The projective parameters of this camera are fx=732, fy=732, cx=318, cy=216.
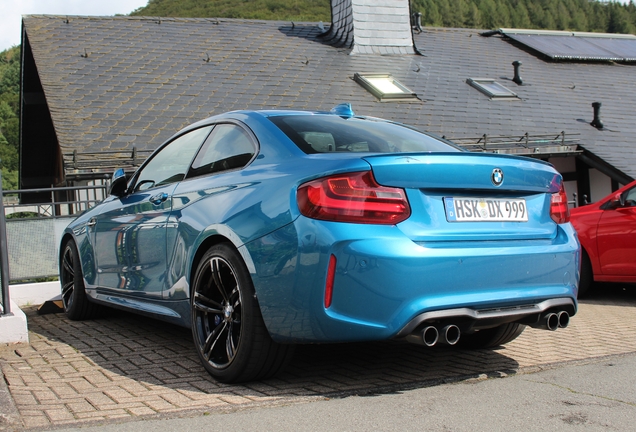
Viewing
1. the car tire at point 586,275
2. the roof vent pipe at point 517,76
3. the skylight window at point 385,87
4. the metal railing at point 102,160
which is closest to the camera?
the car tire at point 586,275

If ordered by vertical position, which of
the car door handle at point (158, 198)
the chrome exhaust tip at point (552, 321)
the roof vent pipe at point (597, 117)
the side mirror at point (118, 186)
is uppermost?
the roof vent pipe at point (597, 117)

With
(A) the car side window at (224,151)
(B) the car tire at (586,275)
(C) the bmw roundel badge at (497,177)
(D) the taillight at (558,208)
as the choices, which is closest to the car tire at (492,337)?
(D) the taillight at (558,208)

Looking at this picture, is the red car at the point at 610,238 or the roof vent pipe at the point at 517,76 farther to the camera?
the roof vent pipe at the point at 517,76

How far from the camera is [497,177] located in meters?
3.76

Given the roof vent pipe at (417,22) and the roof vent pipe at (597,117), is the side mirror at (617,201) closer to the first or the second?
the roof vent pipe at (597,117)

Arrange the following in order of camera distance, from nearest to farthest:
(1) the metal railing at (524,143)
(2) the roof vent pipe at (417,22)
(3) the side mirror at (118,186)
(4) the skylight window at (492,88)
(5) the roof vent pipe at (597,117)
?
1. (3) the side mirror at (118,186)
2. (1) the metal railing at (524,143)
3. (5) the roof vent pipe at (597,117)
4. (4) the skylight window at (492,88)
5. (2) the roof vent pipe at (417,22)

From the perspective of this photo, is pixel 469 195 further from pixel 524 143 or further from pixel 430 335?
pixel 524 143

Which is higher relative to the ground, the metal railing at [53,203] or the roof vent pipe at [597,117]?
the roof vent pipe at [597,117]

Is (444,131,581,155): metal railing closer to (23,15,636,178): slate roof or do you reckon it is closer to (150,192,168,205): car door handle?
(23,15,636,178): slate roof

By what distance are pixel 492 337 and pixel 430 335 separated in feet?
4.94

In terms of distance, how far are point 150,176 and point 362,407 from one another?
2.60 metres

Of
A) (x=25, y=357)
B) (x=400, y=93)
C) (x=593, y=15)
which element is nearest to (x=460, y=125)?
(x=400, y=93)

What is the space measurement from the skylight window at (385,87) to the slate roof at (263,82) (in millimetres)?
221

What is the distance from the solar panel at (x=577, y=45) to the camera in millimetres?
21034
